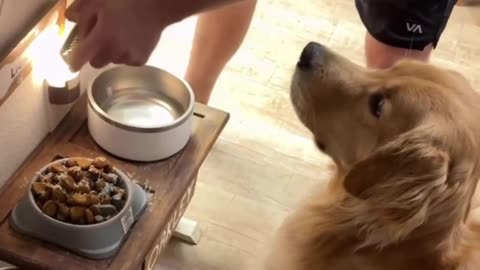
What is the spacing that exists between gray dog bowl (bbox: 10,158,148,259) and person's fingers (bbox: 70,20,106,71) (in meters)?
0.30

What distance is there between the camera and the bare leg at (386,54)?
189 cm

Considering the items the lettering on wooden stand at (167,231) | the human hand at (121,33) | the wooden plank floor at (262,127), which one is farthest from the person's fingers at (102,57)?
the wooden plank floor at (262,127)

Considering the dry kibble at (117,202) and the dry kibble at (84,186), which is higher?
the dry kibble at (84,186)

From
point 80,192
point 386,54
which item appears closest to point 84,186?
point 80,192

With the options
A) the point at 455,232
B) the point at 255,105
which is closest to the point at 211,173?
the point at 255,105

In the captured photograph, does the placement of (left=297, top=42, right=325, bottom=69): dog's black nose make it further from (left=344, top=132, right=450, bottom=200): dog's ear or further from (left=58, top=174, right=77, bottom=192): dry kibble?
(left=58, top=174, right=77, bottom=192): dry kibble

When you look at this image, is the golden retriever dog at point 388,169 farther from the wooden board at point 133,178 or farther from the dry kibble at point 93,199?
the dry kibble at point 93,199

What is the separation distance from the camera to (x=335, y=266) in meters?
1.47

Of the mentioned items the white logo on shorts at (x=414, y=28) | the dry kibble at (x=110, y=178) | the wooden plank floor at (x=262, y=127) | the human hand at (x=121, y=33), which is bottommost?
the wooden plank floor at (x=262, y=127)

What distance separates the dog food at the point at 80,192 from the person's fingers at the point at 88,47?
11.2 inches

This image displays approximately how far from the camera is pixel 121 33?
47.1 inches

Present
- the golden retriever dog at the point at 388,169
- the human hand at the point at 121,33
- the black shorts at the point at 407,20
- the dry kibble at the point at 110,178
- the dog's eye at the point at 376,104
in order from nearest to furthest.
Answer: the human hand at the point at 121,33 → the golden retriever dog at the point at 388,169 → the dog's eye at the point at 376,104 → the dry kibble at the point at 110,178 → the black shorts at the point at 407,20

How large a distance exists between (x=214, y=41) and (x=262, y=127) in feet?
1.24

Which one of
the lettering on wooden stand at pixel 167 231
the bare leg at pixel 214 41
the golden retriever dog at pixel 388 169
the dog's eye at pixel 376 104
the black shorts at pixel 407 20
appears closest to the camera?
the golden retriever dog at pixel 388 169
